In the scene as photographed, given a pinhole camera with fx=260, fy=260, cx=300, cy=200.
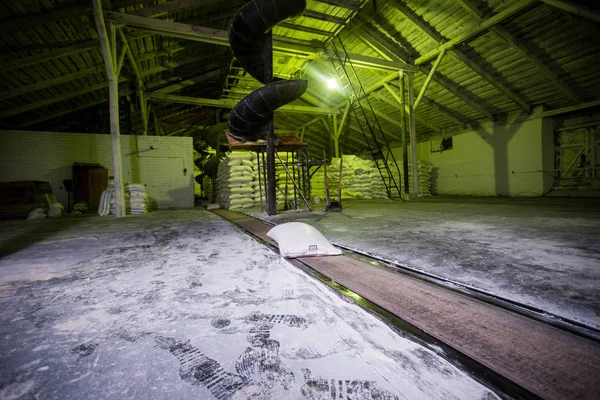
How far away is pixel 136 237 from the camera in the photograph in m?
3.00

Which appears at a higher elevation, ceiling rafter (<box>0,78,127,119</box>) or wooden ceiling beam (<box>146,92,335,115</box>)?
wooden ceiling beam (<box>146,92,335,115</box>)

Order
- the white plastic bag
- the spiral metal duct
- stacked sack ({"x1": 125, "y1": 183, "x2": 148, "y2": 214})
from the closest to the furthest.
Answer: the spiral metal duct
the white plastic bag
stacked sack ({"x1": 125, "y1": 183, "x2": 148, "y2": 214})

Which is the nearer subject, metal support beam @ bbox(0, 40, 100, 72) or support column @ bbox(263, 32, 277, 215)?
support column @ bbox(263, 32, 277, 215)

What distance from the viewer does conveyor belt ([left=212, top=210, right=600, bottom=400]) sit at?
0.67m

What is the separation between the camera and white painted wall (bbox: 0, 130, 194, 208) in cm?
745

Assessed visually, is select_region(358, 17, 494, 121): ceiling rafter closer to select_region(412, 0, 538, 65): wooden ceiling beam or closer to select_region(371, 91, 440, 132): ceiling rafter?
select_region(412, 0, 538, 65): wooden ceiling beam

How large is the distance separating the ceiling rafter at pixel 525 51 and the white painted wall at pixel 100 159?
876cm

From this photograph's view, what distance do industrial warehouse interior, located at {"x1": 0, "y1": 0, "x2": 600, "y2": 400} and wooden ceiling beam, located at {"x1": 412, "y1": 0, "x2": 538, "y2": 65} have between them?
59 mm

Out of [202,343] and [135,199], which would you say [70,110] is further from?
[202,343]

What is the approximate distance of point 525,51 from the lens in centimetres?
638

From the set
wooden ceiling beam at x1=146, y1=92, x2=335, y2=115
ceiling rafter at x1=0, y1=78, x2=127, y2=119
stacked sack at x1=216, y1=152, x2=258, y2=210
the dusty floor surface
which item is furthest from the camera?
wooden ceiling beam at x1=146, y1=92, x2=335, y2=115

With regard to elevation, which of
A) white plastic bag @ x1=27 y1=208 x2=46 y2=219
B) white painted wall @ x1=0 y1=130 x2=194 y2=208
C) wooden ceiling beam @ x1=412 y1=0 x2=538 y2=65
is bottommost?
white plastic bag @ x1=27 y1=208 x2=46 y2=219

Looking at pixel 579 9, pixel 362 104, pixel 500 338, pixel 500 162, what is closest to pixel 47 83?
pixel 500 338

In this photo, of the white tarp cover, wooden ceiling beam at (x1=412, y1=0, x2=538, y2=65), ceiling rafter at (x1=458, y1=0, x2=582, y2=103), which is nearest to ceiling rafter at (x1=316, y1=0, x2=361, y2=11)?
wooden ceiling beam at (x1=412, y1=0, x2=538, y2=65)
